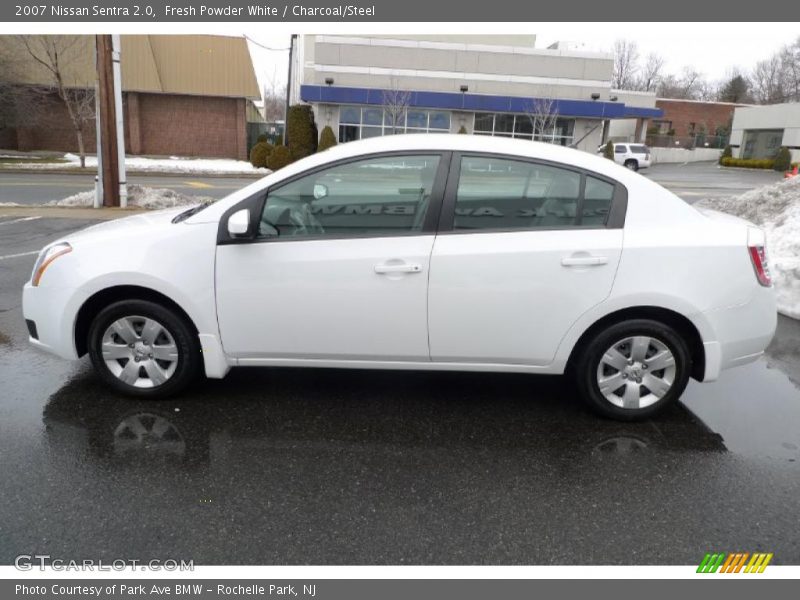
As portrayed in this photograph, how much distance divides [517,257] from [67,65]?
32.8 m

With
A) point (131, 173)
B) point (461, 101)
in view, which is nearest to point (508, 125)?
point (461, 101)

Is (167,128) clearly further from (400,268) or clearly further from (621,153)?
(400,268)

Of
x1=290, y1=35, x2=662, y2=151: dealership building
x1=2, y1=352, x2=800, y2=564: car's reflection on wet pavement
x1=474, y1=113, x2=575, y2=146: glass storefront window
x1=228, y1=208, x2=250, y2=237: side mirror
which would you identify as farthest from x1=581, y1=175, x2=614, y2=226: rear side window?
x1=474, y1=113, x2=575, y2=146: glass storefront window

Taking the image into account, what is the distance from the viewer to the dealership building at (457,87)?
31.1 m

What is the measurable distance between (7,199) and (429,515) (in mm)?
16923

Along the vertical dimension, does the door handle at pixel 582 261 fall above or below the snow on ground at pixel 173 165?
above

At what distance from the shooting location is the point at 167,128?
118 feet

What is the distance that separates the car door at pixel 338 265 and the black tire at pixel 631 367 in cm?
102

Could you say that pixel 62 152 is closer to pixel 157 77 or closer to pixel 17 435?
pixel 157 77

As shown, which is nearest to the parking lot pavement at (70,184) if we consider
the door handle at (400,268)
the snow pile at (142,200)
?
the snow pile at (142,200)

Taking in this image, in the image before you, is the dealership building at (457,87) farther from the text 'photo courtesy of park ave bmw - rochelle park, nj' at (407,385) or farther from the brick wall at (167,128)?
the text 'photo courtesy of park ave bmw - rochelle park, nj' at (407,385)

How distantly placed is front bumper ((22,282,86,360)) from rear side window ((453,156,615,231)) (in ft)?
8.22

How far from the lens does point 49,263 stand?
13.3 feet

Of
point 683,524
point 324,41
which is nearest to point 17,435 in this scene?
point 683,524
